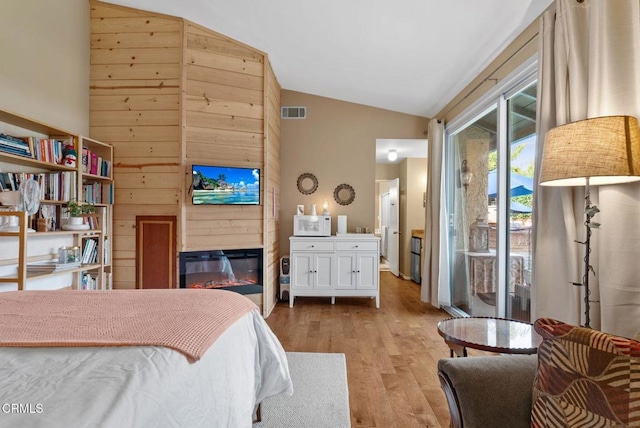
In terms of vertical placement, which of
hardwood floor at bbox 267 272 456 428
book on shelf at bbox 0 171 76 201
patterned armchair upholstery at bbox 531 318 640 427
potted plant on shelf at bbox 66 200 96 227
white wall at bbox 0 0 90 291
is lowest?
hardwood floor at bbox 267 272 456 428

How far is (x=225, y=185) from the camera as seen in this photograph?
3.51 m

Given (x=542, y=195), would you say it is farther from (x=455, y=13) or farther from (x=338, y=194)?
(x=338, y=194)

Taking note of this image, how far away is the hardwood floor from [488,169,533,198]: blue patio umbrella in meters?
1.46

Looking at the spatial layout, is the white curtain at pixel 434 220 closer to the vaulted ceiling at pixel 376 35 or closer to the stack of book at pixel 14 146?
the vaulted ceiling at pixel 376 35

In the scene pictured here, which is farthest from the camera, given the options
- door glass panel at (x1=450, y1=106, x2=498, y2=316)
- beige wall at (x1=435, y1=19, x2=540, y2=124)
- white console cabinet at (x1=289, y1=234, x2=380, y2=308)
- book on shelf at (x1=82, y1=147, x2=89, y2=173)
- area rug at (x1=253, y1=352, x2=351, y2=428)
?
white console cabinet at (x1=289, y1=234, x2=380, y2=308)

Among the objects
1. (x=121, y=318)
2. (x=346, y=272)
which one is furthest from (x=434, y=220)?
(x=121, y=318)

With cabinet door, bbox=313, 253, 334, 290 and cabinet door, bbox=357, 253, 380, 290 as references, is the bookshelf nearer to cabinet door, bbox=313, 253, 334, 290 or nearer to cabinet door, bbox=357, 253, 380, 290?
cabinet door, bbox=313, 253, 334, 290

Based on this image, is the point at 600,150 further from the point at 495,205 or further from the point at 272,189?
the point at 272,189

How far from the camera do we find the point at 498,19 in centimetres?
243

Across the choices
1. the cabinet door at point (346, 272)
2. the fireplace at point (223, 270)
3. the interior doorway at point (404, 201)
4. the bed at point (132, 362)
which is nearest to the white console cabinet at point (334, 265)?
the cabinet door at point (346, 272)

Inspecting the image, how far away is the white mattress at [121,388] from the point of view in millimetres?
683

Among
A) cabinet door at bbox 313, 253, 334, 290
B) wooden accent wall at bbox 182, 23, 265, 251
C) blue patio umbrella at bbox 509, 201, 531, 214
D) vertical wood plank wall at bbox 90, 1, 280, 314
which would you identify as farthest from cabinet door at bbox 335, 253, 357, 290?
blue patio umbrella at bbox 509, 201, 531, 214

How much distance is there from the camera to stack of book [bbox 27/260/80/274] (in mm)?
2561

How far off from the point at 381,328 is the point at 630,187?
98.4 inches
